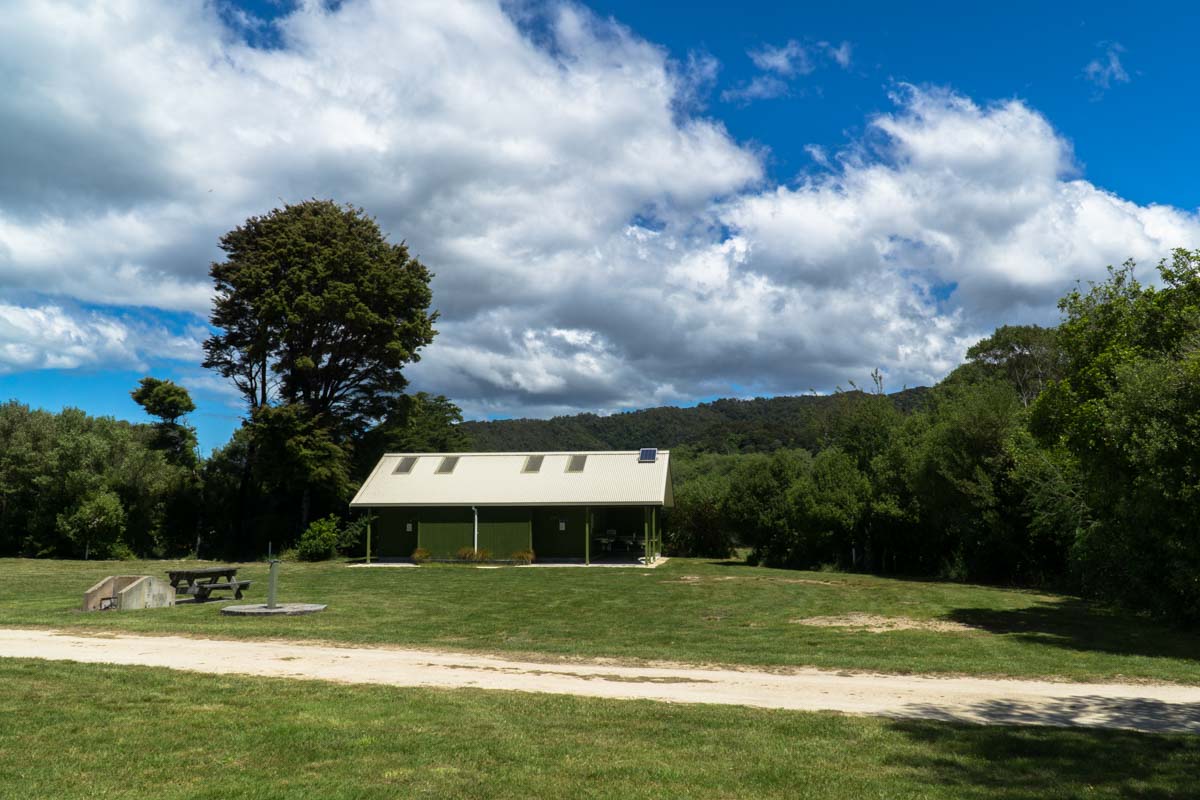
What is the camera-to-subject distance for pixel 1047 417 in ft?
59.5

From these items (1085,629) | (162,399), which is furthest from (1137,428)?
(162,399)

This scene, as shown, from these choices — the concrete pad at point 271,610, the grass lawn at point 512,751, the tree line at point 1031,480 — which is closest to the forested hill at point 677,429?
the tree line at point 1031,480

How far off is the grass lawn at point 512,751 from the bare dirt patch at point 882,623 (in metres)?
7.48

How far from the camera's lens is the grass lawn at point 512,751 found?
18.5 feet

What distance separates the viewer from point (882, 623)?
15570mm

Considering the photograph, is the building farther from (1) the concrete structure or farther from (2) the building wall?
(1) the concrete structure

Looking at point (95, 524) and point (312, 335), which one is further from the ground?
point (312, 335)

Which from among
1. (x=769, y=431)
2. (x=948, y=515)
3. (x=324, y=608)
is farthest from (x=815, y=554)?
(x=769, y=431)

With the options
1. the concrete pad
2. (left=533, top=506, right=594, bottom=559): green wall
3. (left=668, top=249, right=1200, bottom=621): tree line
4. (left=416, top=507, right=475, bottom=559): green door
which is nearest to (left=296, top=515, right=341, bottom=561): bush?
(left=416, top=507, right=475, bottom=559): green door

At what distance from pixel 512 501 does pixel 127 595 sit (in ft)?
57.6

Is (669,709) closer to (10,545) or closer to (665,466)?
(665,466)

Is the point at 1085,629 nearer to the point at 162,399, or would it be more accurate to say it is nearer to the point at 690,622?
the point at 690,622

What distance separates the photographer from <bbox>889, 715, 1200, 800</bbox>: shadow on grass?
5.73m

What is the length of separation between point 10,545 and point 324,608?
30.8 metres
